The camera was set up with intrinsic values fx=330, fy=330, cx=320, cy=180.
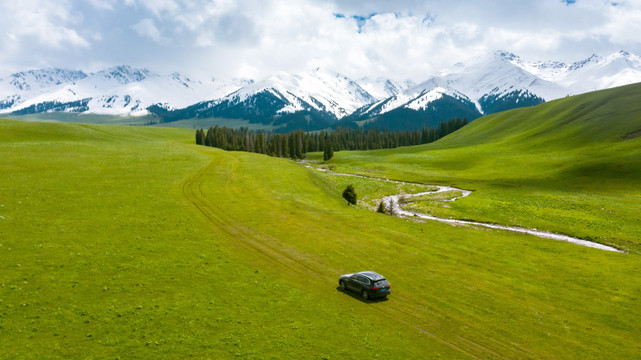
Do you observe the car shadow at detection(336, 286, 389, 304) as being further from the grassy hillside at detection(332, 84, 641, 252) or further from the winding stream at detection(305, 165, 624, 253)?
the grassy hillside at detection(332, 84, 641, 252)

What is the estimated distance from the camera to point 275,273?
29.2m

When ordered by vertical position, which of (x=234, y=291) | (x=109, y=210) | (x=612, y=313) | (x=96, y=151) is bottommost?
(x=612, y=313)

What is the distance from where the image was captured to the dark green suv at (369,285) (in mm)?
25516

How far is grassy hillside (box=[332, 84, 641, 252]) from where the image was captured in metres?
58.8

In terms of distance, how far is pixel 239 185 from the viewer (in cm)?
6284

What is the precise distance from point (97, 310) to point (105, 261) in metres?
7.67

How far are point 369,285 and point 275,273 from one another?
862cm

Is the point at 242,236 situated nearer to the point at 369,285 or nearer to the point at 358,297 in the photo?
the point at 358,297

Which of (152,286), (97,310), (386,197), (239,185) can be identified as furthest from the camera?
(386,197)

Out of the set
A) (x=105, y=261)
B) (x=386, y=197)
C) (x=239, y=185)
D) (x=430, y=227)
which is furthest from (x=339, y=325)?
(x=386, y=197)

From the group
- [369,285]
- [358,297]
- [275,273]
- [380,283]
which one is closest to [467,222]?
[380,283]

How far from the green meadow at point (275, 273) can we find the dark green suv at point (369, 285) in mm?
940

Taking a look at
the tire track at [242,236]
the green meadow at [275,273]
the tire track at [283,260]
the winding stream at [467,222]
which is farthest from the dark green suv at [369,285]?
the winding stream at [467,222]

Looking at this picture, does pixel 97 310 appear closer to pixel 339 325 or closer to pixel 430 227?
pixel 339 325
